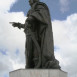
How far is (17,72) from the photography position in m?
10.1

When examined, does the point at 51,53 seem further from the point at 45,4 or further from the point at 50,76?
the point at 45,4

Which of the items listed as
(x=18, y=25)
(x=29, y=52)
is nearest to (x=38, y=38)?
(x=29, y=52)

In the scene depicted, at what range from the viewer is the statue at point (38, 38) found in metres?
11.2

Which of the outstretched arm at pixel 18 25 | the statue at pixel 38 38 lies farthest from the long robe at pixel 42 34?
the outstretched arm at pixel 18 25

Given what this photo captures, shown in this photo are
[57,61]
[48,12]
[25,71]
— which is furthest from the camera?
[48,12]

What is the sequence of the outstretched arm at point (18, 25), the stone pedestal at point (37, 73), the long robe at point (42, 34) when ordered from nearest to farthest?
1. the stone pedestal at point (37, 73)
2. the long robe at point (42, 34)
3. the outstretched arm at point (18, 25)

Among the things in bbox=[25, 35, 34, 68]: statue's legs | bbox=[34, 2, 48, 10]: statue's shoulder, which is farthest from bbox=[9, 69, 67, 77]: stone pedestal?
bbox=[34, 2, 48, 10]: statue's shoulder

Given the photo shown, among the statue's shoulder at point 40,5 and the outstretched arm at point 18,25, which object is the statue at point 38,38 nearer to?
the statue's shoulder at point 40,5

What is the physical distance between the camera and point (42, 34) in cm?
1167

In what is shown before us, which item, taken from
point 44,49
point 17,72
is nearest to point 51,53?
point 44,49

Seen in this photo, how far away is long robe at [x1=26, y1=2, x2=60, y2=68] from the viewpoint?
11.2 metres

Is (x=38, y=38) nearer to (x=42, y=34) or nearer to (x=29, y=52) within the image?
(x=42, y=34)

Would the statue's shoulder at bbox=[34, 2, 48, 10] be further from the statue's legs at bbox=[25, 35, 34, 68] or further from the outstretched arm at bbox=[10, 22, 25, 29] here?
the statue's legs at bbox=[25, 35, 34, 68]

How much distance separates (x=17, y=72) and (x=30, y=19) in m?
2.69
